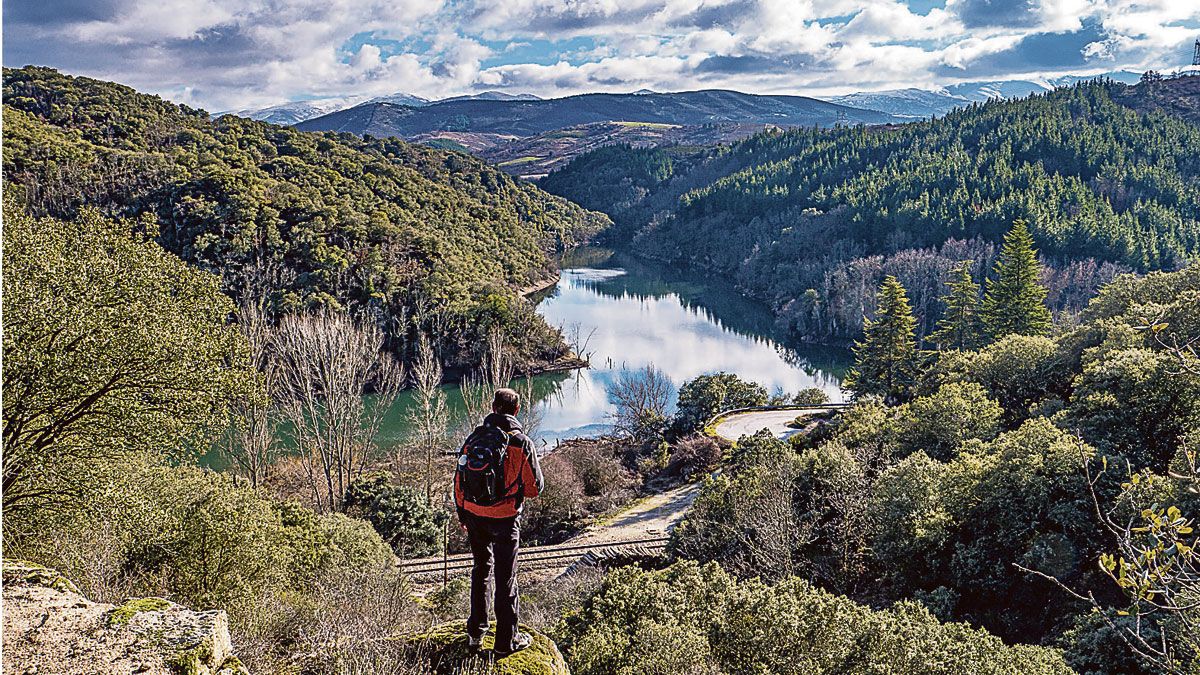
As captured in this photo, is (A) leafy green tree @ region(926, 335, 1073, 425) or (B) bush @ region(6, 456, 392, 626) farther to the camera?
(A) leafy green tree @ region(926, 335, 1073, 425)

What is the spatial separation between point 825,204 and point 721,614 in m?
82.8

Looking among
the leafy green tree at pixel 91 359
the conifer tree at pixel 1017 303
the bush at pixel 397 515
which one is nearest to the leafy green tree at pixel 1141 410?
the leafy green tree at pixel 91 359

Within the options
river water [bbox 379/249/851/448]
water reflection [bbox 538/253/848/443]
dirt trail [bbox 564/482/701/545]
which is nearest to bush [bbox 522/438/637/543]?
dirt trail [bbox 564/482/701/545]

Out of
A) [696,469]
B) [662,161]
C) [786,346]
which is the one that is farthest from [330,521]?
[662,161]

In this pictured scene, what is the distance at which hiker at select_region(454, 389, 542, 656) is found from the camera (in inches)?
213

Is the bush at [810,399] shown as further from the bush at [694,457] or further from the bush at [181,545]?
the bush at [181,545]

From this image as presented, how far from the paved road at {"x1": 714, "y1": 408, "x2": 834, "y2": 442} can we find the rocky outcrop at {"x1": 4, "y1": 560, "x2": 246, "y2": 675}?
80.8 ft

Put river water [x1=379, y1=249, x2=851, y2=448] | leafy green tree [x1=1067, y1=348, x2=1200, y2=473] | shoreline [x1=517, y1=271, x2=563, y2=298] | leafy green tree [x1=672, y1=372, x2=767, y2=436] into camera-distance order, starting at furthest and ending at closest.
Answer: shoreline [x1=517, y1=271, x2=563, y2=298] < river water [x1=379, y1=249, x2=851, y2=448] < leafy green tree [x1=672, y1=372, x2=767, y2=436] < leafy green tree [x1=1067, y1=348, x2=1200, y2=473]

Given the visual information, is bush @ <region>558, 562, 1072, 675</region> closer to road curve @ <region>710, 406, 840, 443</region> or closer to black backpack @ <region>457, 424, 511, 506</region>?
black backpack @ <region>457, 424, 511, 506</region>

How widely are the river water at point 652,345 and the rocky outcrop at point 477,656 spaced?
25916 millimetres

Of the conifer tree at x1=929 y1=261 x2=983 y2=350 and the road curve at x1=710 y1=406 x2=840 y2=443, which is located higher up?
the conifer tree at x1=929 y1=261 x2=983 y2=350

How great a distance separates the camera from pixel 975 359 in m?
24.3

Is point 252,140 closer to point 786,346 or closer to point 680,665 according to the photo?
point 786,346

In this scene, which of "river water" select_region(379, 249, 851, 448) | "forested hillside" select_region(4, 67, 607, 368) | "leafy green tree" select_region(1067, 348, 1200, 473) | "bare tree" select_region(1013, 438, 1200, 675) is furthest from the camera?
"forested hillside" select_region(4, 67, 607, 368)
